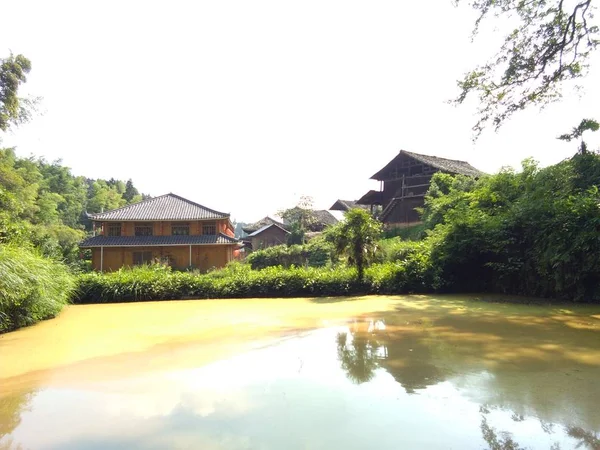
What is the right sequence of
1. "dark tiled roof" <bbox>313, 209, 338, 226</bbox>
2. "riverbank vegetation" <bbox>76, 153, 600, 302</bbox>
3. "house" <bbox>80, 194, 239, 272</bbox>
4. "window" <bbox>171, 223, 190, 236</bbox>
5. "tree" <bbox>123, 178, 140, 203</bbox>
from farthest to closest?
"tree" <bbox>123, 178, 140, 203</bbox>, "dark tiled roof" <bbox>313, 209, 338, 226</bbox>, "window" <bbox>171, 223, 190, 236</bbox>, "house" <bbox>80, 194, 239, 272</bbox>, "riverbank vegetation" <bbox>76, 153, 600, 302</bbox>

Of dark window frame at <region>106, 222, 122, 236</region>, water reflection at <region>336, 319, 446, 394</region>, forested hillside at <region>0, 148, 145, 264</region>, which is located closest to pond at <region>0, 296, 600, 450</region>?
water reflection at <region>336, 319, 446, 394</region>

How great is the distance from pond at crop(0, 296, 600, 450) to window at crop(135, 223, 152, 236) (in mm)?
18434

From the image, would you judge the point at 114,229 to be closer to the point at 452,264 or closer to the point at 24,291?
the point at 24,291

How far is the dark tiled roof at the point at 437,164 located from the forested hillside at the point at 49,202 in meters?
20.1

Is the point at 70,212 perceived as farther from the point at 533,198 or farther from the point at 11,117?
the point at 533,198

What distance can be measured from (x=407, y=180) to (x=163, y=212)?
16.4 meters

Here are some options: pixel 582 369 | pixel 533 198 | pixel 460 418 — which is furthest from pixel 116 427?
pixel 533 198

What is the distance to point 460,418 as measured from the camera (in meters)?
3.45

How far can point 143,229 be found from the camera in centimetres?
2634

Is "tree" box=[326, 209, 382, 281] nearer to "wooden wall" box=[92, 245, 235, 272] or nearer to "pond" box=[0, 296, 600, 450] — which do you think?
"pond" box=[0, 296, 600, 450]

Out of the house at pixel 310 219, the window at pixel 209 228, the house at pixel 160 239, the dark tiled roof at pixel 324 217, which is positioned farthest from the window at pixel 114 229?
the dark tiled roof at pixel 324 217

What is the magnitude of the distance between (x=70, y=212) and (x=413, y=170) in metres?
44.5

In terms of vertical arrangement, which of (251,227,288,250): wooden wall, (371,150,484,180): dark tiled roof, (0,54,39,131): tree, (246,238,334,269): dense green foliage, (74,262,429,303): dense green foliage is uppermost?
(0,54,39,131): tree

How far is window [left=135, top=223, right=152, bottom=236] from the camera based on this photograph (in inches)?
1034
